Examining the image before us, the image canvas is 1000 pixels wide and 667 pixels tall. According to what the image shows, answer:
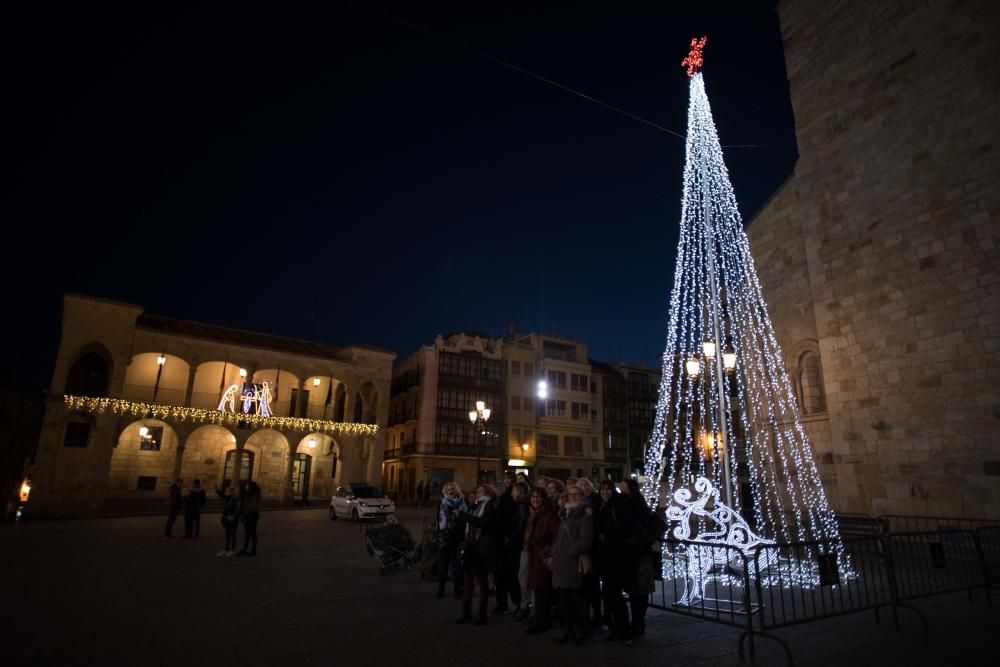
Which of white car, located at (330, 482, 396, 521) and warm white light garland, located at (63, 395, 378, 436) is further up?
warm white light garland, located at (63, 395, 378, 436)

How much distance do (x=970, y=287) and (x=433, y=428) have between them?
108 ft

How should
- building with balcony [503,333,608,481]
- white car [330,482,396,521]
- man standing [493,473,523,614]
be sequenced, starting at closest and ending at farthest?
man standing [493,473,523,614], white car [330,482,396,521], building with balcony [503,333,608,481]

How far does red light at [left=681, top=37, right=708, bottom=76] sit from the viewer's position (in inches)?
529

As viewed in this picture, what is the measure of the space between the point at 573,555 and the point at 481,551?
1394 mm

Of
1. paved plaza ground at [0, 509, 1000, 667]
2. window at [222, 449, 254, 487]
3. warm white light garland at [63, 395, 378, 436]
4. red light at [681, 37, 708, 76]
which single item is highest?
red light at [681, 37, 708, 76]

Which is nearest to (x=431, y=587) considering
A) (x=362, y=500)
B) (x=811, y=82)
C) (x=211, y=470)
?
(x=362, y=500)

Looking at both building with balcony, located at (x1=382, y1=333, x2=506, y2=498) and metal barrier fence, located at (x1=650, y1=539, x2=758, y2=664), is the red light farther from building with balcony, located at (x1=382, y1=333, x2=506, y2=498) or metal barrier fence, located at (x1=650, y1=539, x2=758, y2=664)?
building with balcony, located at (x1=382, y1=333, x2=506, y2=498)

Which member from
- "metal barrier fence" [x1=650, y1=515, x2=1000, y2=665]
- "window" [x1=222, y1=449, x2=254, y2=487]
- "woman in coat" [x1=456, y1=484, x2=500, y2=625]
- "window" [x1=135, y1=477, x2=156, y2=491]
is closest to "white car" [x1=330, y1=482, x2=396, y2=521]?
"window" [x1=222, y1=449, x2=254, y2=487]

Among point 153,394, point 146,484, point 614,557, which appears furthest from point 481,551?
point 146,484

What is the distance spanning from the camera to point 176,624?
20.5ft

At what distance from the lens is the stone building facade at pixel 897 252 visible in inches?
480

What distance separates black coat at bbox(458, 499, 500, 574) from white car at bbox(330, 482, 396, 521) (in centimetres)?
1536

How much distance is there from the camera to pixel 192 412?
27.3m

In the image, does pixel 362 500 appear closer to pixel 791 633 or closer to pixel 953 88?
pixel 791 633
